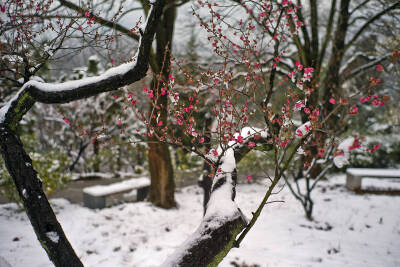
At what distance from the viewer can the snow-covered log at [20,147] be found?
6.73ft

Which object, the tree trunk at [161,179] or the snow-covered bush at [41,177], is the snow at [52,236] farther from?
the tree trunk at [161,179]

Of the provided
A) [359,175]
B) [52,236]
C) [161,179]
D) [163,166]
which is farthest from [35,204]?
[359,175]

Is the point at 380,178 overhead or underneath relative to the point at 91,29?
underneath

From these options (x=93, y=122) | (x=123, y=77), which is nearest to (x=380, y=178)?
(x=123, y=77)

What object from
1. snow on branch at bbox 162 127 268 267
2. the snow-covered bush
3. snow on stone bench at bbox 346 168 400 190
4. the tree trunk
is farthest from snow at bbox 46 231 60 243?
snow on stone bench at bbox 346 168 400 190

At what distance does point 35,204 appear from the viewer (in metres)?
2.07

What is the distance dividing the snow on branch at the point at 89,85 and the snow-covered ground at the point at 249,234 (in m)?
2.34

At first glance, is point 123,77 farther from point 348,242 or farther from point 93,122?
point 93,122

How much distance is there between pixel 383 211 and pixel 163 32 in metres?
6.27

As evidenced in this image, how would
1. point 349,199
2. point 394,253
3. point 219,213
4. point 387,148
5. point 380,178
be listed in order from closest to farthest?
point 219,213 < point 394,253 < point 349,199 < point 380,178 < point 387,148

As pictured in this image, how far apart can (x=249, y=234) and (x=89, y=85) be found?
366cm

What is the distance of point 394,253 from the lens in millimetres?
3684

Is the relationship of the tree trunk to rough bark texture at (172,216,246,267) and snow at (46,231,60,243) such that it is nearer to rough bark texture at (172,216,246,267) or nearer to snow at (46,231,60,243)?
snow at (46,231,60,243)

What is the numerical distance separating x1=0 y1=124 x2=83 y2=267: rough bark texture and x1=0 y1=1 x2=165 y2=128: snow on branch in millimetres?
204
